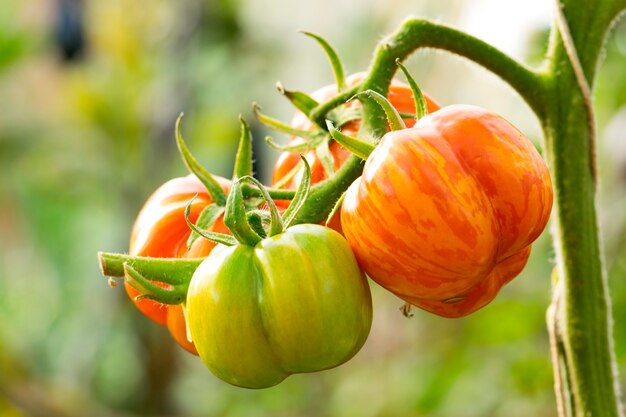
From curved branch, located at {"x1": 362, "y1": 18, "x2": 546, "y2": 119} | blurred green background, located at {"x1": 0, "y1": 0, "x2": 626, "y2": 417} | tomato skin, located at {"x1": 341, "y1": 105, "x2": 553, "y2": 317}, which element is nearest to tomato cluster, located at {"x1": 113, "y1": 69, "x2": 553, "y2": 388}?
tomato skin, located at {"x1": 341, "y1": 105, "x2": 553, "y2": 317}

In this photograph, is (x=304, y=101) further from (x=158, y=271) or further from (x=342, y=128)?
(x=158, y=271)

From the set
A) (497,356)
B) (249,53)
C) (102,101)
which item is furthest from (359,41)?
(497,356)

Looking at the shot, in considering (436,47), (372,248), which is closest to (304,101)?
(436,47)

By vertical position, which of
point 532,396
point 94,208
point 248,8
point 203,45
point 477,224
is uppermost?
point 248,8

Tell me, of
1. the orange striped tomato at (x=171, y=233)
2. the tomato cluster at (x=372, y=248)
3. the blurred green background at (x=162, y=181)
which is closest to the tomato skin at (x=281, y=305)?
the tomato cluster at (x=372, y=248)

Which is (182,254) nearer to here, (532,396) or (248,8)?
(532,396)

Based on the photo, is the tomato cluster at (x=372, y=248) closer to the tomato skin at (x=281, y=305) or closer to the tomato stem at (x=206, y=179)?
the tomato skin at (x=281, y=305)

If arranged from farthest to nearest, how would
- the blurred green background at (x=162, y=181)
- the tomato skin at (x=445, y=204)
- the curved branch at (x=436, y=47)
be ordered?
1. the blurred green background at (x=162, y=181)
2. the curved branch at (x=436, y=47)
3. the tomato skin at (x=445, y=204)
